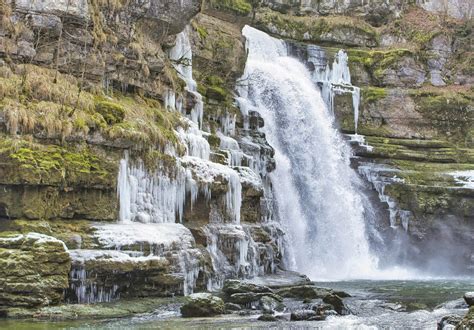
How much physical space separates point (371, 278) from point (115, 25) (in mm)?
15872

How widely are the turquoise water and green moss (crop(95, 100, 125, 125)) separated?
22.3 feet

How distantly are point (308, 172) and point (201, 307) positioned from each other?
60.1 ft

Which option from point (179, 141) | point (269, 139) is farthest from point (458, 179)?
point (179, 141)

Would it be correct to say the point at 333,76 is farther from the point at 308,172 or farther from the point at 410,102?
the point at 308,172

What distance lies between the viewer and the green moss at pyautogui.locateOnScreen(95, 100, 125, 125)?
20328mm

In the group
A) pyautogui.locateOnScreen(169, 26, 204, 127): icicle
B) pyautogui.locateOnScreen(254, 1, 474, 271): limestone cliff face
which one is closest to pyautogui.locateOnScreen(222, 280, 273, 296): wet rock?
pyautogui.locateOnScreen(169, 26, 204, 127): icicle

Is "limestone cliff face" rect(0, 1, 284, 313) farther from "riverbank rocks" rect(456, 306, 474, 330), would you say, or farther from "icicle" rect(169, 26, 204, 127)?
"riverbank rocks" rect(456, 306, 474, 330)

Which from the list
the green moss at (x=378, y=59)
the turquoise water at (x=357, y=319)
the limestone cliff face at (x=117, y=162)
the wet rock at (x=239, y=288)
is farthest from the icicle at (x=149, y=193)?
the green moss at (x=378, y=59)

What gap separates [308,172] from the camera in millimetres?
33219

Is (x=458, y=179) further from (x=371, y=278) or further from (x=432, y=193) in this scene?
(x=371, y=278)

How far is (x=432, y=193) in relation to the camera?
112 feet

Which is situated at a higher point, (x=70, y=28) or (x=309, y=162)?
(x=70, y=28)

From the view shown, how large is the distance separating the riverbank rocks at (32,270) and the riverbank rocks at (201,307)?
3.05 meters

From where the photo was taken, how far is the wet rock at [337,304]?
16828mm
